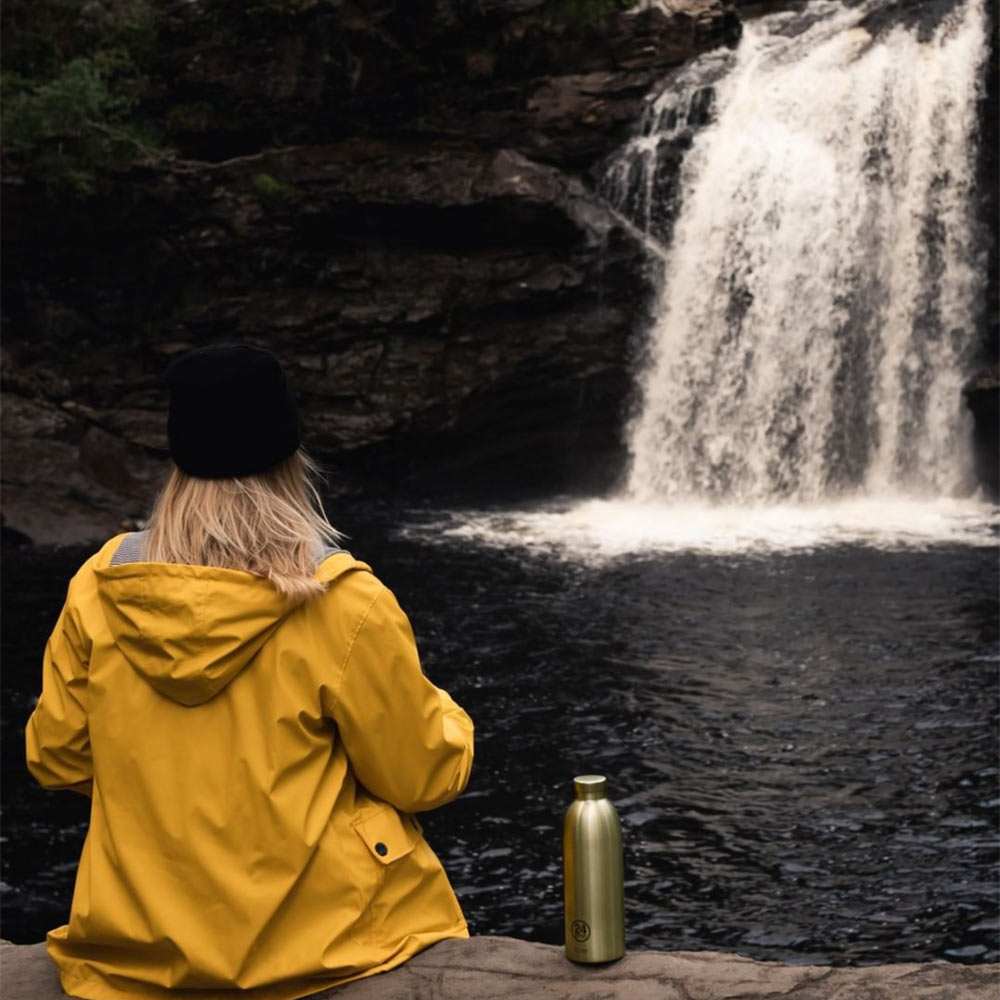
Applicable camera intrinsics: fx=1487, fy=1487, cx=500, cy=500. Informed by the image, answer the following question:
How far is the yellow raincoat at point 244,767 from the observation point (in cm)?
327

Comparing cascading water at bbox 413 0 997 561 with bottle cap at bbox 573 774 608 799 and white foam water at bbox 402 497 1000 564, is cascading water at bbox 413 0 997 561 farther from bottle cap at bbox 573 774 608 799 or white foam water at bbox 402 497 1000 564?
bottle cap at bbox 573 774 608 799

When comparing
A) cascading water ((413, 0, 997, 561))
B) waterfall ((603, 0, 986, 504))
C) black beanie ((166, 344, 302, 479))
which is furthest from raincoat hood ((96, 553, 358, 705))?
waterfall ((603, 0, 986, 504))

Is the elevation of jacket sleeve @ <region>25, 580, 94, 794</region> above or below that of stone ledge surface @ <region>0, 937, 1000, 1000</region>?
above

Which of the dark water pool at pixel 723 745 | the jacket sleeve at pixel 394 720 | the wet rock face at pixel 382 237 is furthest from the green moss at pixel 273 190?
the jacket sleeve at pixel 394 720

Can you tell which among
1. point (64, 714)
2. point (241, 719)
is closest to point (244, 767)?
point (241, 719)

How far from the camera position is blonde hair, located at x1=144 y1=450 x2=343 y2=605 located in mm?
3271

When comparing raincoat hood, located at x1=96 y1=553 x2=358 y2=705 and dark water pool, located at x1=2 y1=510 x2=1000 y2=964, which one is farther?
dark water pool, located at x1=2 y1=510 x2=1000 y2=964

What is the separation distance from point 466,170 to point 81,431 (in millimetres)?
6441

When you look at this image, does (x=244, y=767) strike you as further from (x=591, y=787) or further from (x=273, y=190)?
(x=273, y=190)

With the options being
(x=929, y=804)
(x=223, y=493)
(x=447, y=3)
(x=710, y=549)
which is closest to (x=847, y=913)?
(x=929, y=804)

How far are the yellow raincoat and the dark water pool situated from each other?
4575 mm

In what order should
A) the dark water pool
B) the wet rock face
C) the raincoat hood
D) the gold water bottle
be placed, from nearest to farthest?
the raincoat hood < the gold water bottle < the dark water pool < the wet rock face

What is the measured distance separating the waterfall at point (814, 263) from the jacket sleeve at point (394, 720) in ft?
58.8

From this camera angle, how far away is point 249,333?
72.2 feet
